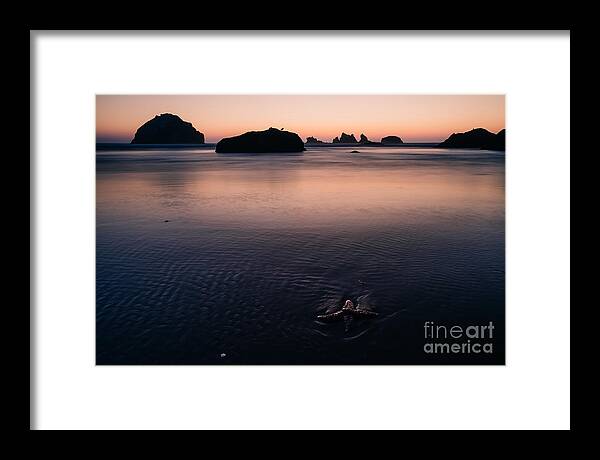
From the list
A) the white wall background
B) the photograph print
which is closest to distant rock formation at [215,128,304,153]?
the photograph print

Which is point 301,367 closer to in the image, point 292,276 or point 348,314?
point 348,314

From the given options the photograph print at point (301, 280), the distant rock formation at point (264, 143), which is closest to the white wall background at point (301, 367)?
the photograph print at point (301, 280)

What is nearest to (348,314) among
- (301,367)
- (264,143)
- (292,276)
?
(301,367)

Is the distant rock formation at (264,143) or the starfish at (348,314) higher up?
the distant rock formation at (264,143)

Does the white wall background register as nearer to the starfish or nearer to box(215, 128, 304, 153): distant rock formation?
the starfish

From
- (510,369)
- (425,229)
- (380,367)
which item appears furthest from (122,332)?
(425,229)

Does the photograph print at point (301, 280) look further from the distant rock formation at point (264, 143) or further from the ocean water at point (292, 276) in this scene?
the distant rock formation at point (264, 143)
